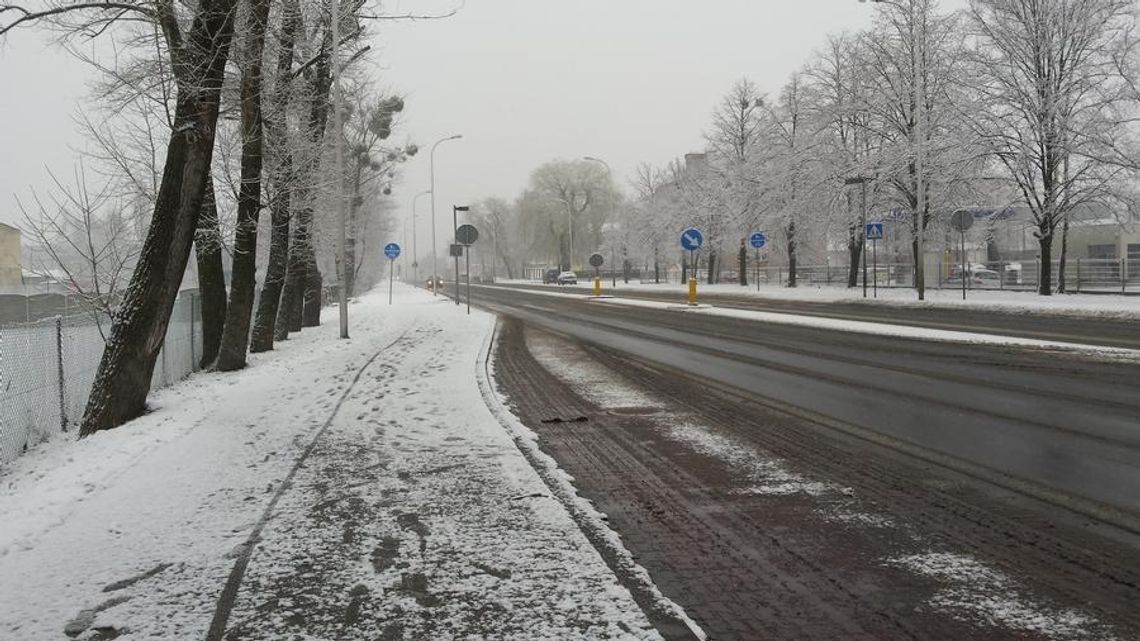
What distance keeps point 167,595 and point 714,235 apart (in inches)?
2066

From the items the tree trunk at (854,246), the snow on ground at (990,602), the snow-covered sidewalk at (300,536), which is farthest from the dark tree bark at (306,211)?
the tree trunk at (854,246)

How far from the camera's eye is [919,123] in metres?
27.9

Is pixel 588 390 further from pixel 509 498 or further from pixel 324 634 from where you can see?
pixel 324 634

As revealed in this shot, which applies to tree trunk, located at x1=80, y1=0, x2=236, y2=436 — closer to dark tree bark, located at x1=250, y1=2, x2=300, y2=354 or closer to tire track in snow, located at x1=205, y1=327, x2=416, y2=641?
tire track in snow, located at x1=205, y1=327, x2=416, y2=641

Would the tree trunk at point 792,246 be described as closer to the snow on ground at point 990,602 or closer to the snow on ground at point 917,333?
the snow on ground at point 917,333

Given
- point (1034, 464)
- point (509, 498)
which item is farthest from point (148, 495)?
point (1034, 464)

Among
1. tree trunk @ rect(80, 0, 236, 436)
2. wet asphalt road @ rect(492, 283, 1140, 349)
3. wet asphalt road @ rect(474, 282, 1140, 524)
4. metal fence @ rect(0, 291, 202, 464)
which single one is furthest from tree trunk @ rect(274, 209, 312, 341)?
wet asphalt road @ rect(492, 283, 1140, 349)

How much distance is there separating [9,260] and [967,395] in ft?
131

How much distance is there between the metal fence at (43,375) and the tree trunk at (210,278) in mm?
3179

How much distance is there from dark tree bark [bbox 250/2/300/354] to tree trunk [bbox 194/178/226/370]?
1.67m

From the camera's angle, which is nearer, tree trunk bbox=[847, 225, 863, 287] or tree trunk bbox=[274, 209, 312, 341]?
tree trunk bbox=[274, 209, 312, 341]

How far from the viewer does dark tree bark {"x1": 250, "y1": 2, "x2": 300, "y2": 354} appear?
15.5 metres

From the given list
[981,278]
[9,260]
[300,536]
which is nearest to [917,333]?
[300,536]

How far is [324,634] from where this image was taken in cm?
341
